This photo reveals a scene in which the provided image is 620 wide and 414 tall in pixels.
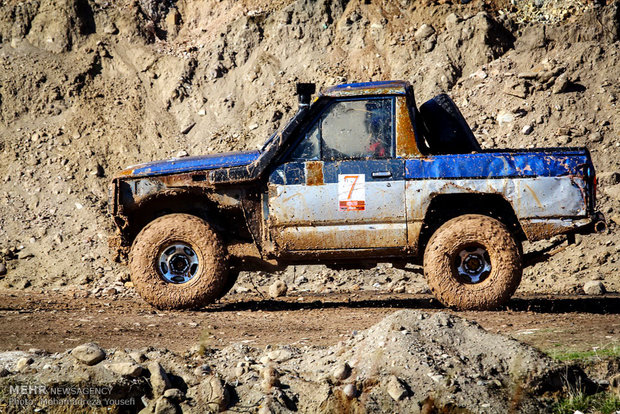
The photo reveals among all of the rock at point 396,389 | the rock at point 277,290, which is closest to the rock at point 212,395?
the rock at point 396,389

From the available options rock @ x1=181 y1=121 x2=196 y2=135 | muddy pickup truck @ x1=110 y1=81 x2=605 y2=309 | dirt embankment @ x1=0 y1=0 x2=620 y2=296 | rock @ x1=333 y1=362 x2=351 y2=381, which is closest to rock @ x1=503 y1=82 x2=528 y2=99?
dirt embankment @ x1=0 y1=0 x2=620 y2=296

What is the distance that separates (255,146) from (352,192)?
25.1ft

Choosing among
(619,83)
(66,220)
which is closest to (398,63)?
(619,83)

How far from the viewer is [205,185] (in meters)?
7.95

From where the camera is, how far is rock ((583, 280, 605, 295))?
32.8ft

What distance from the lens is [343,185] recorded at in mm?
7723

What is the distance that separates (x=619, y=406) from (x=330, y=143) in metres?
3.85

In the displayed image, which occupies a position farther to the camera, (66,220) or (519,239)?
(66,220)

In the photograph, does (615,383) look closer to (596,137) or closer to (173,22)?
(596,137)

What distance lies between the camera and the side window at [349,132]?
25.6 ft

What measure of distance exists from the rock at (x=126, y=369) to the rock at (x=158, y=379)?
0.30ft

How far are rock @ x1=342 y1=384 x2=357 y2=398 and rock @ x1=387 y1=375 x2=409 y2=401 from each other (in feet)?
0.71

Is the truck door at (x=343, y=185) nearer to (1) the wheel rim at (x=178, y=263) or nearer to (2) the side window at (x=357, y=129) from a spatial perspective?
(2) the side window at (x=357, y=129)

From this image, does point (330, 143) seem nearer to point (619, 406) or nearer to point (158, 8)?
point (619, 406)
